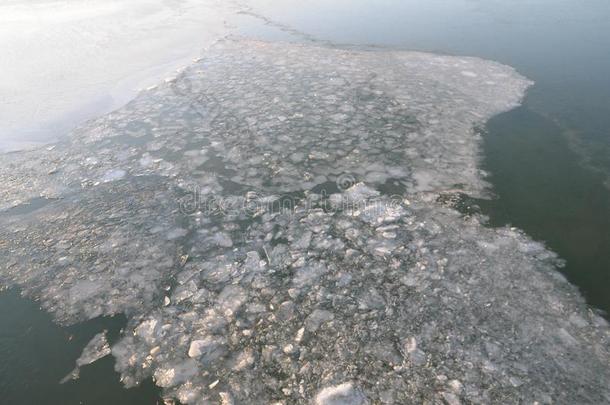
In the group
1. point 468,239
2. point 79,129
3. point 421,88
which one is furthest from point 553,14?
point 79,129

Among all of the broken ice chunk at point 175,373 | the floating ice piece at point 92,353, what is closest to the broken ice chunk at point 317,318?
the broken ice chunk at point 175,373

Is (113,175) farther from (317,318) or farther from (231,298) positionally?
(317,318)

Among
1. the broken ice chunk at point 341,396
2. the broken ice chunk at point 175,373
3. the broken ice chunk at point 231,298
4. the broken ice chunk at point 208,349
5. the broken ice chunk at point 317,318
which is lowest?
the broken ice chunk at point 175,373

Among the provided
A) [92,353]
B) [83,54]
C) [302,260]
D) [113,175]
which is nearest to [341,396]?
[302,260]

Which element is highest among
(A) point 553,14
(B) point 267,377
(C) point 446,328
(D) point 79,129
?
(A) point 553,14

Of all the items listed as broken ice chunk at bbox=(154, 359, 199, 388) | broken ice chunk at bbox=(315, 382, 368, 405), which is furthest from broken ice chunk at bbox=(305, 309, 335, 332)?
broken ice chunk at bbox=(154, 359, 199, 388)

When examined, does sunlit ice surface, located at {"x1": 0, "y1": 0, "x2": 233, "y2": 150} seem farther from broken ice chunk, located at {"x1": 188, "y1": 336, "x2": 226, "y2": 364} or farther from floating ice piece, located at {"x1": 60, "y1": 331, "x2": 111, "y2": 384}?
broken ice chunk, located at {"x1": 188, "y1": 336, "x2": 226, "y2": 364}

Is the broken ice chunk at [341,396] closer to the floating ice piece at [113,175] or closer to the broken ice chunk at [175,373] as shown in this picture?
the broken ice chunk at [175,373]

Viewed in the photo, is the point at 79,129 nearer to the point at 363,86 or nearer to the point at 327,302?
the point at 363,86
